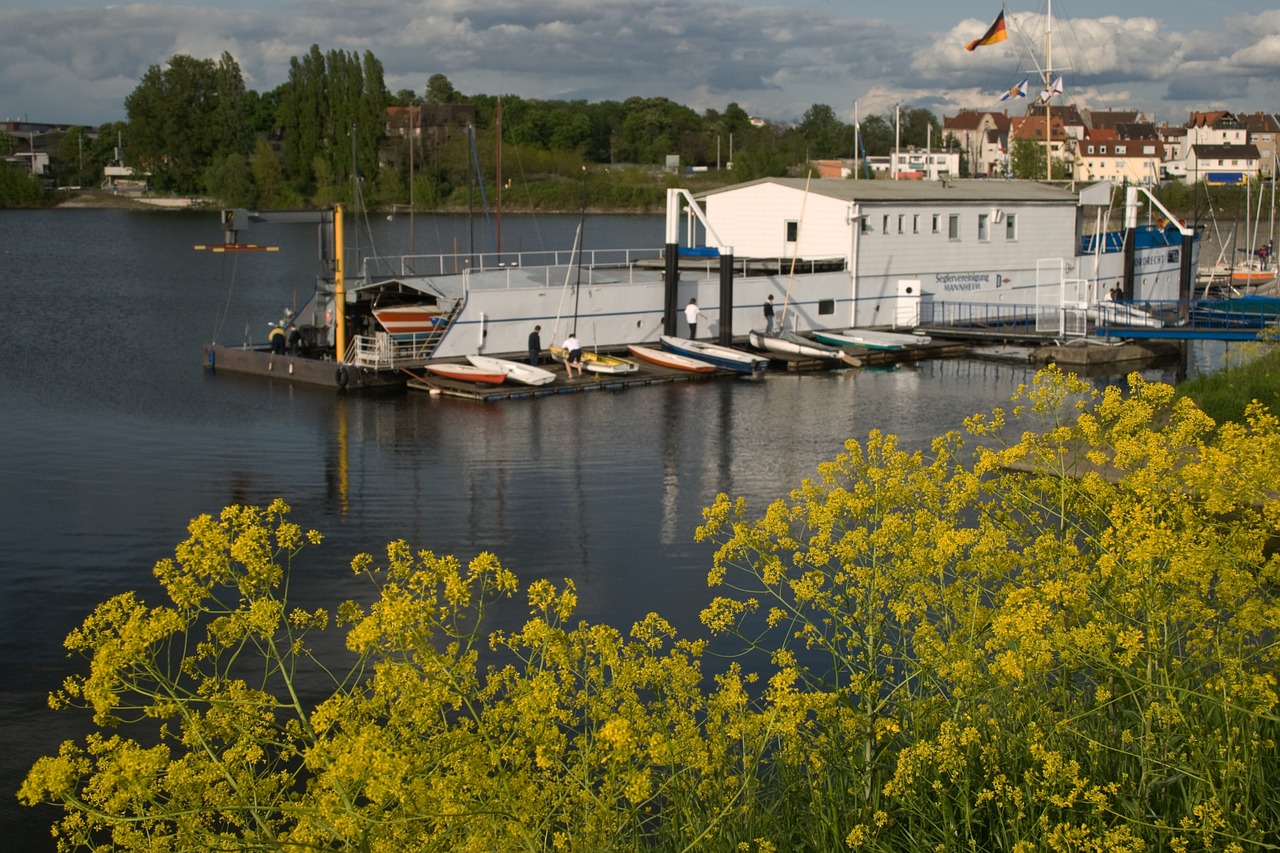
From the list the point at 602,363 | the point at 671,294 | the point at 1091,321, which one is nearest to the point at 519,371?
the point at 602,363

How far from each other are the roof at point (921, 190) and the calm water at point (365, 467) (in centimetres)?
703

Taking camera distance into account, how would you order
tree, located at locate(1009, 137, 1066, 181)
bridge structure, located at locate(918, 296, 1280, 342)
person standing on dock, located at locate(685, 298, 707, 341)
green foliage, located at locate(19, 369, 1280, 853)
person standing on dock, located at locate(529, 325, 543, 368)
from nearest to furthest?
green foliage, located at locate(19, 369, 1280, 853), person standing on dock, located at locate(529, 325, 543, 368), person standing on dock, located at locate(685, 298, 707, 341), bridge structure, located at locate(918, 296, 1280, 342), tree, located at locate(1009, 137, 1066, 181)

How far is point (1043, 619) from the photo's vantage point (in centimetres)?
756

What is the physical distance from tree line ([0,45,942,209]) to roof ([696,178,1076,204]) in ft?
139

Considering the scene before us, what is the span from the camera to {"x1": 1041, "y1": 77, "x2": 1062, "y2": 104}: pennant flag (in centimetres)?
5481

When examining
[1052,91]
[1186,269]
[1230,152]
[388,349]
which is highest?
[1230,152]

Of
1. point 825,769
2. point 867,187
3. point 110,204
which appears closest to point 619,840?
point 825,769

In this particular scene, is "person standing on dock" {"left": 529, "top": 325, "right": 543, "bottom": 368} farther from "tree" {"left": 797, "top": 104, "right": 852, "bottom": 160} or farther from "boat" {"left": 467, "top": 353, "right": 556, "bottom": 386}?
"tree" {"left": 797, "top": 104, "right": 852, "bottom": 160}

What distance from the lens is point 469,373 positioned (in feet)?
114

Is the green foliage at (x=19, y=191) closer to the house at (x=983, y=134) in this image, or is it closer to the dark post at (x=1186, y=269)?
the house at (x=983, y=134)

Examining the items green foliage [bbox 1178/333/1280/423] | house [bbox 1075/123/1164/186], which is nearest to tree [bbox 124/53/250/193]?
house [bbox 1075/123/1164/186]

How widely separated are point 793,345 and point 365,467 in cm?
1812

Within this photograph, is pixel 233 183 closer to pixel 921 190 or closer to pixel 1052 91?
pixel 1052 91

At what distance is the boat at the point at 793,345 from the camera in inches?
1594
